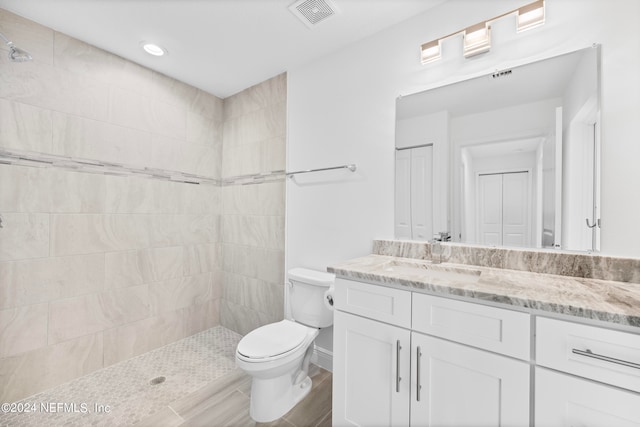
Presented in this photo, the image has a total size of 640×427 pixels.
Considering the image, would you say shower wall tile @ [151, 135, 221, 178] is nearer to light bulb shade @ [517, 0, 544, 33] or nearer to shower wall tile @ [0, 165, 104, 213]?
shower wall tile @ [0, 165, 104, 213]

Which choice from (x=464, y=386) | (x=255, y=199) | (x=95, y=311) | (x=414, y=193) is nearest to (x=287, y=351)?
(x=464, y=386)

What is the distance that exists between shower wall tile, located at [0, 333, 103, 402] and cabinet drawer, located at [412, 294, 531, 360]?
90.5 inches

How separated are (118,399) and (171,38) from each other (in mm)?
2440

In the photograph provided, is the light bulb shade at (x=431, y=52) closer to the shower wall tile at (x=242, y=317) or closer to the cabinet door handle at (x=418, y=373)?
the cabinet door handle at (x=418, y=373)

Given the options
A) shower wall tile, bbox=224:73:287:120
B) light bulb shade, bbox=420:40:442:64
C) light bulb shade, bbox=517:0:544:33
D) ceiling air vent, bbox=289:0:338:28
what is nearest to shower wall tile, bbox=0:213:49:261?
shower wall tile, bbox=224:73:287:120

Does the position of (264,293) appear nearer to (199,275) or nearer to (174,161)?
(199,275)

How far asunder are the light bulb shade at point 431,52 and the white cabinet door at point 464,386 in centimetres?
152

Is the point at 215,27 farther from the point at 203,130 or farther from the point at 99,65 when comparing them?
the point at 203,130

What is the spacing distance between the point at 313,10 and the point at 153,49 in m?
1.27

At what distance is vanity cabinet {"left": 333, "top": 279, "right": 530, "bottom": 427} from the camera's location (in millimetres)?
942

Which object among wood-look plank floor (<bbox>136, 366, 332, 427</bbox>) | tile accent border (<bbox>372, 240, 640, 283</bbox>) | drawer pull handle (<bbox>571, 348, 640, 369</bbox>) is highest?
tile accent border (<bbox>372, 240, 640, 283</bbox>)

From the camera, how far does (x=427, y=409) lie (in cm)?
109

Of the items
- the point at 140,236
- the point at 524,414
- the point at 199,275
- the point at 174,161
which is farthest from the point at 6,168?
the point at 524,414

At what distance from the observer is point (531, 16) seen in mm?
1337
